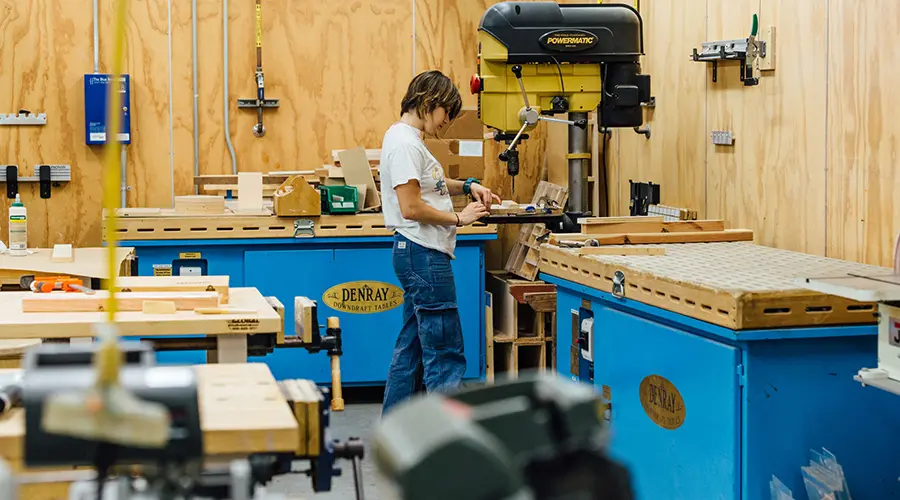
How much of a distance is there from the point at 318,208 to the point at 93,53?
1702 mm

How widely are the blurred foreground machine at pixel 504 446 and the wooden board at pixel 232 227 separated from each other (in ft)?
14.1

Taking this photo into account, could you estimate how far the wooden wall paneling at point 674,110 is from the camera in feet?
15.2

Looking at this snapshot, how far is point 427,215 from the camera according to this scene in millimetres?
4160

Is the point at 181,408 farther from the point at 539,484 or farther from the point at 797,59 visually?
the point at 797,59

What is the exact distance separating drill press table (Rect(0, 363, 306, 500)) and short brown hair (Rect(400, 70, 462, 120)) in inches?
95.2

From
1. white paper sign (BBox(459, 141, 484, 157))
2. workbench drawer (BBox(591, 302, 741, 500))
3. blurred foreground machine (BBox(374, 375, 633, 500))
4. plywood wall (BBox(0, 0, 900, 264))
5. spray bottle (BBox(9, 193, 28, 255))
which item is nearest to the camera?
blurred foreground machine (BBox(374, 375, 633, 500))

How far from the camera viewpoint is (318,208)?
5168 millimetres

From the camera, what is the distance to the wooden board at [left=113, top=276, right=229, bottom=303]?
3398 millimetres

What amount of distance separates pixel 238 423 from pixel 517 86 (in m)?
3.02

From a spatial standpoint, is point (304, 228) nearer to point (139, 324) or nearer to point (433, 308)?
point (433, 308)

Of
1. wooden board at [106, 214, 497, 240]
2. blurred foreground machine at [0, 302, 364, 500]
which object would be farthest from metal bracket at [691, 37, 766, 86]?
blurred foreground machine at [0, 302, 364, 500]

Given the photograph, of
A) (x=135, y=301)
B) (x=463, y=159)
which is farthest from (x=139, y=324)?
(x=463, y=159)

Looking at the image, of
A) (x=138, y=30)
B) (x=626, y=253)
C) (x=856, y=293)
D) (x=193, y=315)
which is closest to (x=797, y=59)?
(x=626, y=253)

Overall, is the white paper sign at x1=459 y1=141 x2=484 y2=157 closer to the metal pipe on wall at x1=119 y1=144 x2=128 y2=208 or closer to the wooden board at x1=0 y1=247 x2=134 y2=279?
the wooden board at x1=0 y1=247 x2=134 y2=279
